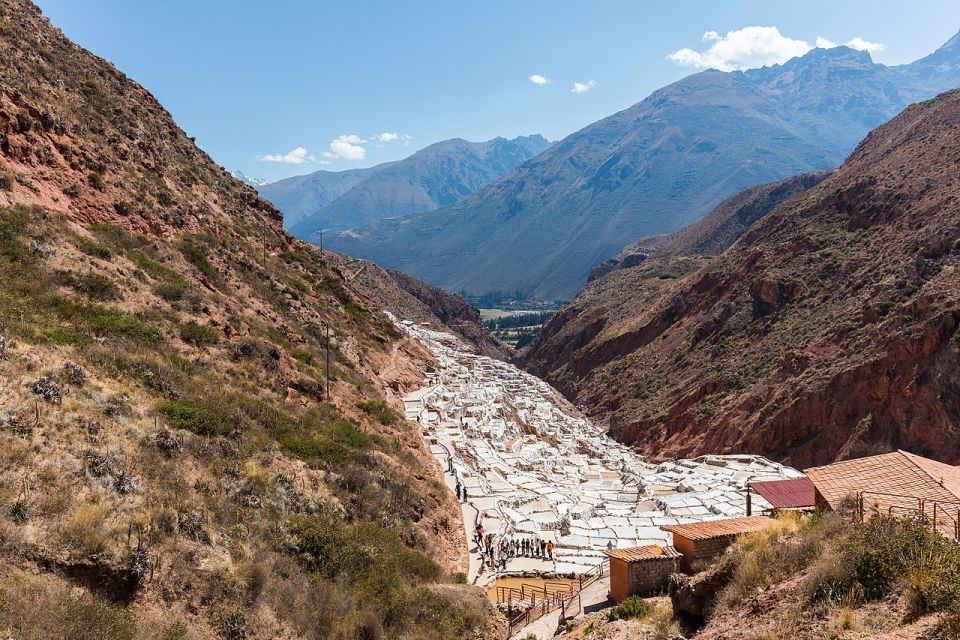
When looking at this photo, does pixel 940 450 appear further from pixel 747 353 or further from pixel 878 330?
pixel 747 353

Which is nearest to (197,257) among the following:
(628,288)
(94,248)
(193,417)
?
(94,248)

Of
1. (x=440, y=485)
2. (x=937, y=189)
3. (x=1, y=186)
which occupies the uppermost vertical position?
(x=937, y=189)

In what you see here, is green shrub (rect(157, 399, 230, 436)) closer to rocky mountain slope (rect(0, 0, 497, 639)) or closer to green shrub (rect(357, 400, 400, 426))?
rocky mountain slope (rect(0, 0, 497, 639))

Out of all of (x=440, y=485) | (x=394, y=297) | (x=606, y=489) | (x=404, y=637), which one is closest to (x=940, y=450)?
(x=606, y=489)

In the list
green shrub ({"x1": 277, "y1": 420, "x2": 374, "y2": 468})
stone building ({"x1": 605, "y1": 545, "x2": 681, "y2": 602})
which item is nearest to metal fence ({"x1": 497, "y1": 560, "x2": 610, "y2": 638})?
stone building ({"x1": 605, "y1": 545, "x2": 681, "y2": 602})

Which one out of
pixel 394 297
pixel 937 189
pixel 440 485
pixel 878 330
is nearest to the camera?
pixel 440 485

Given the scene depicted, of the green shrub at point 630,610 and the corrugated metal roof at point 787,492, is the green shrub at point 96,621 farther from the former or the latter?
the corrugated metal roof at point 787,492
